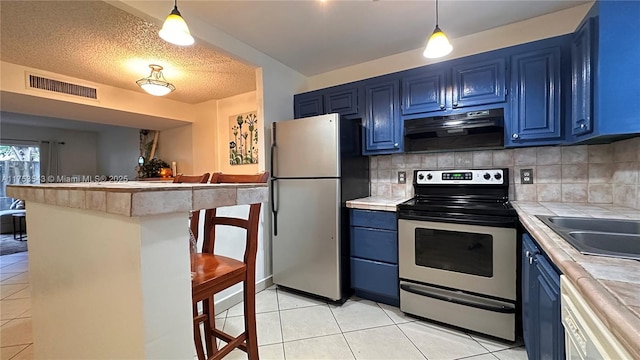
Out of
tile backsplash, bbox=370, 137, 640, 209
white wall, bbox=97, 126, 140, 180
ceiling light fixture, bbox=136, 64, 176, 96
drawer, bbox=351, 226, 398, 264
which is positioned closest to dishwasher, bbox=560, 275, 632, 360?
drawer, bbox=351, 226, 398, 264

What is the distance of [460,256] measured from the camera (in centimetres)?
193

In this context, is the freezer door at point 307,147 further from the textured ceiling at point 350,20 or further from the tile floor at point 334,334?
the tile floor at point 334,334

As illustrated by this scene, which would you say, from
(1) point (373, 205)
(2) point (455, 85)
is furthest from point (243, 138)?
(2) point (455, 85)

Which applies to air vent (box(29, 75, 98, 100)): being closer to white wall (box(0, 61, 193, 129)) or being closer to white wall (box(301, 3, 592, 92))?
white wall (box(0, 61, 193, 129))

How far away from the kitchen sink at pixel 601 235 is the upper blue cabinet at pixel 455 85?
3.51ft

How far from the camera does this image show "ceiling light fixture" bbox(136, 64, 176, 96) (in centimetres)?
286

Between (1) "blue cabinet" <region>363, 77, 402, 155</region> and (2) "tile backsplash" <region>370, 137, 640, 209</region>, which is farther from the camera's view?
(1) "blue cabinet" <region>363, 77, 402, 155</region>

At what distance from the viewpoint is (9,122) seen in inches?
215

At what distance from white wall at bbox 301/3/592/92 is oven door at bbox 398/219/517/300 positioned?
1.62 m

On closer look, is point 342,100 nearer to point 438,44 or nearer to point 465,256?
point 438,44

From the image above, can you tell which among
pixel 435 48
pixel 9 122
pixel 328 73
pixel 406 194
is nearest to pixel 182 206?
pixel 435 48

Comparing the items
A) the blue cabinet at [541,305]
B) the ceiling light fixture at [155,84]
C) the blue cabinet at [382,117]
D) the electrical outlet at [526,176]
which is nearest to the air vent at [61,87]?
the ceiling light fixture at [155,84]

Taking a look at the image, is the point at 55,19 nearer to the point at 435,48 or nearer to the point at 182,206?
the point at 182,206

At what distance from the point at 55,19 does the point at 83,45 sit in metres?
0.46
